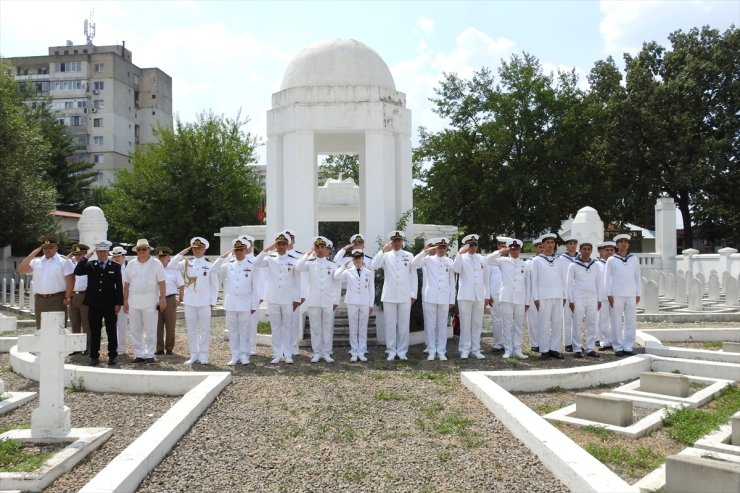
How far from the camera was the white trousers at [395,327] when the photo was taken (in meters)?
9.62

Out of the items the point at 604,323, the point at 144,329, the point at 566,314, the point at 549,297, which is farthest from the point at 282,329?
the point at 604,323

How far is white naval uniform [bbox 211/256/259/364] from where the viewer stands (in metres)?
9.34

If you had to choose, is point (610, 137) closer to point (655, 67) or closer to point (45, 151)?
point (655, 67)

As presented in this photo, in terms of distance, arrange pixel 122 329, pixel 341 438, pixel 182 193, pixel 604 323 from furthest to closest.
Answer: pixel 182 193
pixel 604 323
pixel 122 329
pixel 341 438

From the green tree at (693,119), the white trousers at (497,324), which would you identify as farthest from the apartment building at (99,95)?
the white trousers at (497,324)

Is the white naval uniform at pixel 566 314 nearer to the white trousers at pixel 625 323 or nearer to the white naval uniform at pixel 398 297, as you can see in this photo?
the white trousers at pixel 625 323

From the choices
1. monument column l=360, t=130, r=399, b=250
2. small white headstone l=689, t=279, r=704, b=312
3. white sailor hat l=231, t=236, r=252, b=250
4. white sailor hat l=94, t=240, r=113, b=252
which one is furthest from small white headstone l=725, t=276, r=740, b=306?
white sailor hat l=94, t=240, r=113, b=252

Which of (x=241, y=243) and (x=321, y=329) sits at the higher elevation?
(x=241, y=243)

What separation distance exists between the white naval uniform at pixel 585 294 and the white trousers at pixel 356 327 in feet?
11.2

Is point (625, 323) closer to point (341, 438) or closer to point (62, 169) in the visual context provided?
point (341, 438)

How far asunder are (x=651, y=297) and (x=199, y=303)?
10355 millimetres

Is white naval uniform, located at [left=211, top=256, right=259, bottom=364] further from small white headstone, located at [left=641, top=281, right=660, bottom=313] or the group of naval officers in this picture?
small white headstone, located at [left=641, top=281, right=660, bottom=313]

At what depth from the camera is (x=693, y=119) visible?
30.5m

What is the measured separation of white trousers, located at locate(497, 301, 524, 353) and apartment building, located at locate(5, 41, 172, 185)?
4798 cm
